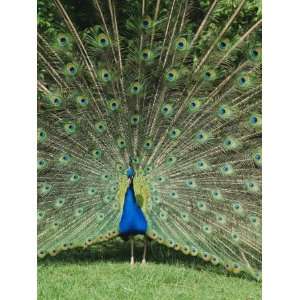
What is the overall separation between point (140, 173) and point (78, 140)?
0.51m

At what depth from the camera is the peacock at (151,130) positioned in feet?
15.0

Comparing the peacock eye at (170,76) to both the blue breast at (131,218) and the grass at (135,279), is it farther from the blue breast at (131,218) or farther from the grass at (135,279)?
the grass at (135,279)

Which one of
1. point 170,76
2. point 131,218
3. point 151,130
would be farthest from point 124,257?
point 170,76

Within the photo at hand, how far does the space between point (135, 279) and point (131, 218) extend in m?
0.43

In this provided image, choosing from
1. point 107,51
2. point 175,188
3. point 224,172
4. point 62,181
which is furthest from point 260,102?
point 62,181

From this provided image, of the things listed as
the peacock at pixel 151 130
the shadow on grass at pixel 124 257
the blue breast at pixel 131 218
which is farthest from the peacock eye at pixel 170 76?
the shadow on grass at pixel 124 257

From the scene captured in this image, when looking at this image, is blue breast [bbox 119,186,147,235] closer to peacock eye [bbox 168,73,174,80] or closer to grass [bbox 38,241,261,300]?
grass [bbox 38,241,261,300]

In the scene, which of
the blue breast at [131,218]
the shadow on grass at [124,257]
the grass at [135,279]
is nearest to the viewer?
the grass at [135,279]

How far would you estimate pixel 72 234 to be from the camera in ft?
15.2

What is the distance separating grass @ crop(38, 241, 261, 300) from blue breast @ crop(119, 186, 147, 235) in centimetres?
26

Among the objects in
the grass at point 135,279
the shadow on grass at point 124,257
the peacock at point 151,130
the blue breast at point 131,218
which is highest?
the peacock at point 151,130

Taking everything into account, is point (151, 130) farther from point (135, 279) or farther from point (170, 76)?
point (135, 279)

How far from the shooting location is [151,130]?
4.72m

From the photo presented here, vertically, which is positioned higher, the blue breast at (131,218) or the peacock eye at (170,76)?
the peacock eye at (170,76)
